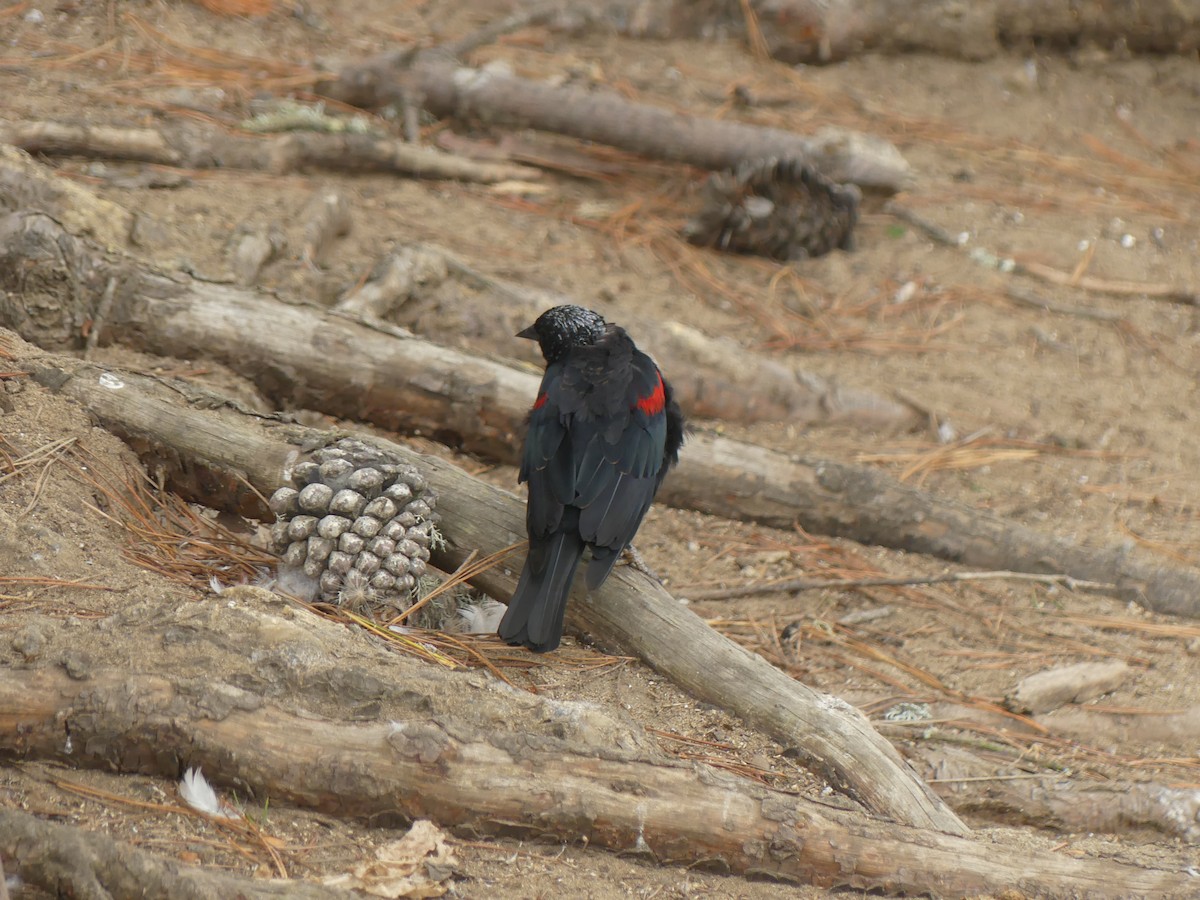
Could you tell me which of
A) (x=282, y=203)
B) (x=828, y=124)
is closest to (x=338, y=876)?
(x=282, y=203)

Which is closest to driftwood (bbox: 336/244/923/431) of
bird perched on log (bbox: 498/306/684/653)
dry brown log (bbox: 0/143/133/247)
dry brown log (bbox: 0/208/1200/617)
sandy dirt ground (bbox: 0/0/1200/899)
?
sandy dirt ground (bbox: 0/0/1200/899)

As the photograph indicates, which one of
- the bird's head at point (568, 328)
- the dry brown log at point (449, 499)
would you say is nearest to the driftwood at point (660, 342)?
the bird's head at point (568, 328)

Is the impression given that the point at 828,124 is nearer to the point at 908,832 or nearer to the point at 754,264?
the point at 754,264

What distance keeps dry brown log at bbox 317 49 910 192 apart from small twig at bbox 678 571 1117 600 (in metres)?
3.06

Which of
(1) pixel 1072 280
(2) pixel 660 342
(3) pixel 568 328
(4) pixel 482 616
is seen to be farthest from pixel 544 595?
(1) pixel 1072 280

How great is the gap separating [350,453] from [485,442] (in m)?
1.37

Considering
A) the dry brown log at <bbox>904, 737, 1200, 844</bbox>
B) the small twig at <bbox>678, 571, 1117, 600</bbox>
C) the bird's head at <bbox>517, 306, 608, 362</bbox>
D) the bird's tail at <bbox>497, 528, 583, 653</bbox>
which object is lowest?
the dry brown log at <bbox>904, 737, 1200, 844</bbox>

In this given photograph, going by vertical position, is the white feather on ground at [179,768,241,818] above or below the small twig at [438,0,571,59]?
below

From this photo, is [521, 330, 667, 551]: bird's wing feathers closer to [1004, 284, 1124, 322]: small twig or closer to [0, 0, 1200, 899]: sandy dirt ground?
[0, 0, 1200, 899]: sandy dirt ground

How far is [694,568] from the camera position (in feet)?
13.3

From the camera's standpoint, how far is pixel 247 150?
5.32 metres

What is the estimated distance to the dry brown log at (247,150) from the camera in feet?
15.5

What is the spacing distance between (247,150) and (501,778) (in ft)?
13.5

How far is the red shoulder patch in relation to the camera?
10.9 feet
